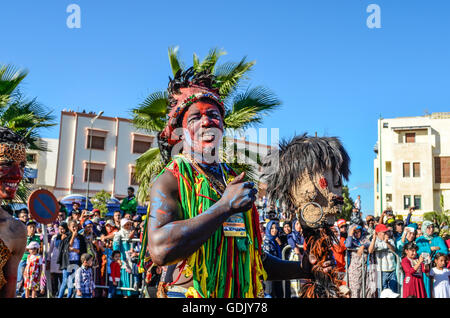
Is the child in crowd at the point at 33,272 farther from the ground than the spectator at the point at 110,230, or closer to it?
closer to it

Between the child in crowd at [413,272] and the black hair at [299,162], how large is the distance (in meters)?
5.79

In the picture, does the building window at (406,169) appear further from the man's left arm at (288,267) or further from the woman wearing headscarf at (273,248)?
the man's left arm at (288,267)

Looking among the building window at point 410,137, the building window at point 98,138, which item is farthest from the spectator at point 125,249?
the building window at point 410,137

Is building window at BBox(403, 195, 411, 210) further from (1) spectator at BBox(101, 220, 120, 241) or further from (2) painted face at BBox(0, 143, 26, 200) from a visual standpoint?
(2) painted face at BBox(0, 143, 26, 200)

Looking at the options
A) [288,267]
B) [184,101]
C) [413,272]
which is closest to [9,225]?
[184,101]

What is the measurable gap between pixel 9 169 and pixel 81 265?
20.7 ft

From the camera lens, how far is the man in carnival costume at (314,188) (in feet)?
8.86

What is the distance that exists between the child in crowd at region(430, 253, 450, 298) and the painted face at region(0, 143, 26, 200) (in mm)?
7619

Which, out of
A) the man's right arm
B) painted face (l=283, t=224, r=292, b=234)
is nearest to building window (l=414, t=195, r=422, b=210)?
painted face (l=283, t=224, r=292, b=234)

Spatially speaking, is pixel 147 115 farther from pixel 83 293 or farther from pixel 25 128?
pixel 83 293

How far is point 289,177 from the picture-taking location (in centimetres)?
312

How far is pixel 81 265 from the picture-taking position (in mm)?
8953

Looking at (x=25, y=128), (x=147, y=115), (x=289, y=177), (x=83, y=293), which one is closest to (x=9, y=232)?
(x=289, y=177)
